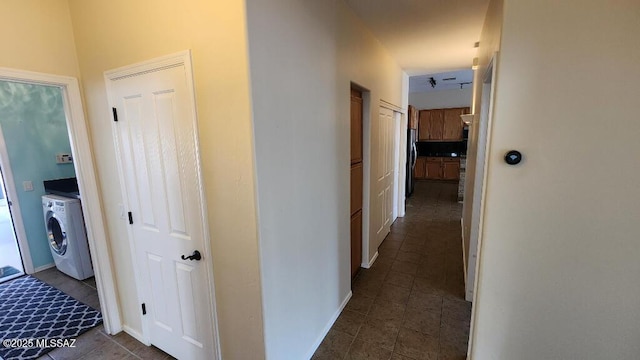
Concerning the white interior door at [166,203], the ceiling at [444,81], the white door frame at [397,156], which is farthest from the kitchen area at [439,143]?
the white interior door at [166,203]

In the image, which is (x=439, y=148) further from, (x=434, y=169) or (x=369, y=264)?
(x=369, y=264)

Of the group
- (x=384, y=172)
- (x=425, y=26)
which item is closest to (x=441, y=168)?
(x=384, y=172)

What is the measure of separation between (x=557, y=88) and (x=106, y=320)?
11.4 feet

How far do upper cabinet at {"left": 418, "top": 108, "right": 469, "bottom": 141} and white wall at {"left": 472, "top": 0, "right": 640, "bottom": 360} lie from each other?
7813 mm

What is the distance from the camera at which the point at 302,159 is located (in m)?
1.70

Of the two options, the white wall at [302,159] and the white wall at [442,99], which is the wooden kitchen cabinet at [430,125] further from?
the white wall at [302,159]

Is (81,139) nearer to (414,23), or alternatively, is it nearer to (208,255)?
(208,255)

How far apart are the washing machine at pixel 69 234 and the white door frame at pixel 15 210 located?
30 cm

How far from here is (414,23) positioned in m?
2.61

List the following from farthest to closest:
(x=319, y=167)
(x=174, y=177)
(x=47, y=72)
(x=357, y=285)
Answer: (x=357, y=285), (x=319, y=167), (x=47, y=72), (x=174, y=177)

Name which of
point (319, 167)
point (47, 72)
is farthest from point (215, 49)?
point (47, 72)

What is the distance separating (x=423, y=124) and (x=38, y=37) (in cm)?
892

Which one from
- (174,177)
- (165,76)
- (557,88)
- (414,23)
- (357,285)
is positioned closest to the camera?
(557,88)

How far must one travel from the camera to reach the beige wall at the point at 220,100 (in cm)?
126
